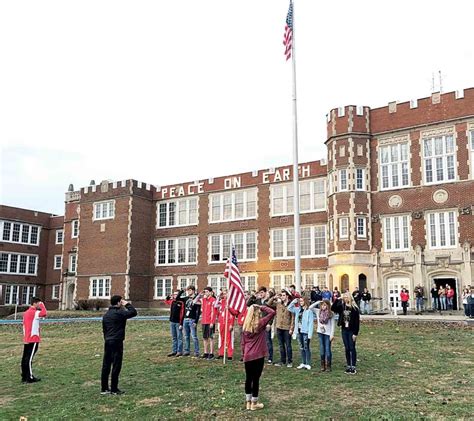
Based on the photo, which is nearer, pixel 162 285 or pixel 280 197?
pixel 280 197

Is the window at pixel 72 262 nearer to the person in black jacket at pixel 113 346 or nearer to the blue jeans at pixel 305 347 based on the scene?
the blue jeans at pixel 305 347

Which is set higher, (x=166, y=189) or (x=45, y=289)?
(x=166, y=189)

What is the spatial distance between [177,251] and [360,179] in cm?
1735

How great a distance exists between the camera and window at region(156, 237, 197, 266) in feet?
137

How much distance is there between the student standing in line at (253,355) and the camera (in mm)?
8266

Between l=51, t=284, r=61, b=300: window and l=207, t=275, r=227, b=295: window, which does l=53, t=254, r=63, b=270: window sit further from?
l=207, t=275, r=227, b=295: window

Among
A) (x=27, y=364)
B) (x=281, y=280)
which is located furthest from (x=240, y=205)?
(x=27, y=364)

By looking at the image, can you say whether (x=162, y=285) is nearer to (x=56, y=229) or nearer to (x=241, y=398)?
(x=56, y=229)

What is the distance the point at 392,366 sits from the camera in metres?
12.0

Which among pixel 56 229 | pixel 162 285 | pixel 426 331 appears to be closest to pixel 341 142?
pixel 426 331

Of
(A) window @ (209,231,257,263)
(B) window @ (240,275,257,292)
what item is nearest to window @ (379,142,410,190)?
(A) window @ (209,231,257,263)

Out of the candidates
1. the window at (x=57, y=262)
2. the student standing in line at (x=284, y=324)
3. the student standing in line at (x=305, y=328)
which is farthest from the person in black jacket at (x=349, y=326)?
the window at (x=57, y=262)

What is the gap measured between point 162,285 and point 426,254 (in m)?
21.9

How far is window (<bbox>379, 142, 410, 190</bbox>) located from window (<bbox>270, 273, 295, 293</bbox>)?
30.4ft
